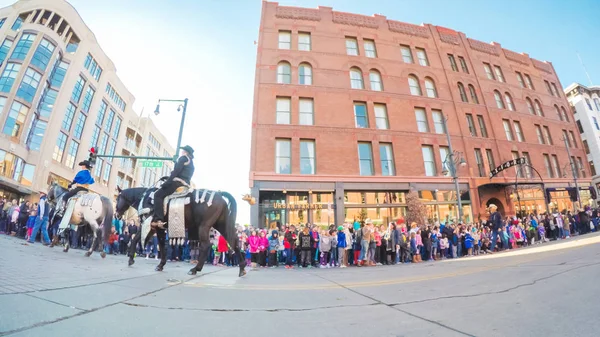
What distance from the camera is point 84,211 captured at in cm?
793

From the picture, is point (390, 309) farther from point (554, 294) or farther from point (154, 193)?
point (154, 193)

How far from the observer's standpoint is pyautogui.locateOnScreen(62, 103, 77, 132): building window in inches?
1331

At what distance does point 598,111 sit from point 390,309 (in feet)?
205

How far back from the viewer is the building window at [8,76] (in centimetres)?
2908

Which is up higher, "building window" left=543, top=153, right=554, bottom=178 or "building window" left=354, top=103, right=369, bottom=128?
"building window" left=354, top=103, right=369, bottom=128

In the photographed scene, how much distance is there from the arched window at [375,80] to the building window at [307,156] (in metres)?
8.60

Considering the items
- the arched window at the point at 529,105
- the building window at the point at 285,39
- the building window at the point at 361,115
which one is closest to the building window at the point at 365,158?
the building window at the point at 361,115

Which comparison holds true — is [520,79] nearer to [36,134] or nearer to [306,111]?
[306,111]

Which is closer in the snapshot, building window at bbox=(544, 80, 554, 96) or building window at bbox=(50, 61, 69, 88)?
building window at bbox=(544, 80, 554, 96)

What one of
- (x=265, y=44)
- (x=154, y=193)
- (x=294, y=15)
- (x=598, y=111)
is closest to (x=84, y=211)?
(x=154, y=193)

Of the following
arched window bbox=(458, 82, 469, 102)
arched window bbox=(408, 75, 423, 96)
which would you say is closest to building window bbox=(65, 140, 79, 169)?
arched window bbox=(408, 75, 423, 96)

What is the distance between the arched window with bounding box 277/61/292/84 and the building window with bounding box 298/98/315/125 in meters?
2.27

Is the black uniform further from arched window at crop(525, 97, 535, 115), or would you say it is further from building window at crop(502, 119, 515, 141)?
arched window at crop(525, 97, 535, 115)

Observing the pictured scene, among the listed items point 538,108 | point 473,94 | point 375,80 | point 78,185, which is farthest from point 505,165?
A: point 78,185
